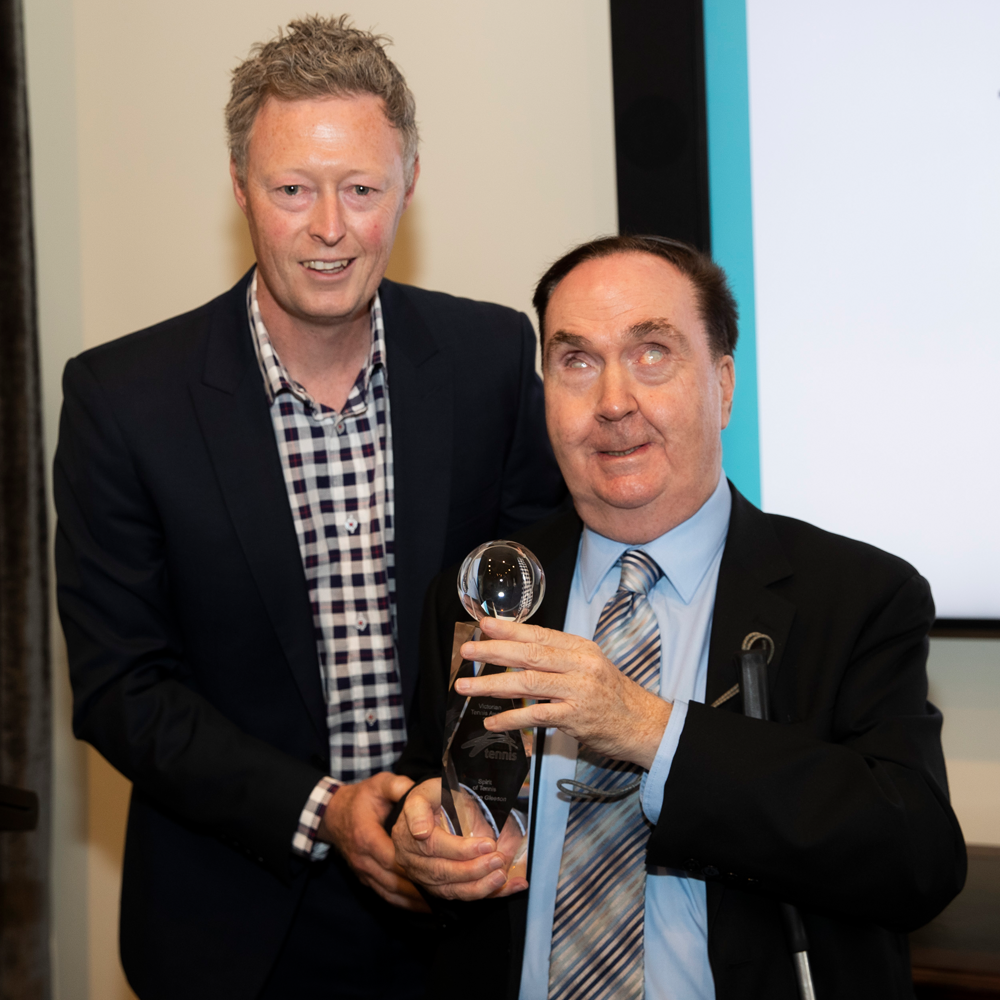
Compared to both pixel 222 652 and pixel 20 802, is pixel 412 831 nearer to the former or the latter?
pixel 222 652

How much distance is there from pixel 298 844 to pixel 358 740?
0.80ft

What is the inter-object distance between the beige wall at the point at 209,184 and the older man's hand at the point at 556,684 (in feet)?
4.13

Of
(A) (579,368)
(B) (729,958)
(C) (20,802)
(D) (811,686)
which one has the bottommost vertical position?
(B) (729,958)

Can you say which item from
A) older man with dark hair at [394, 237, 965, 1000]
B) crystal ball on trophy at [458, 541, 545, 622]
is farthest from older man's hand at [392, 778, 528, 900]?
crystal ball on trophy at [458, 541, 545, 622]

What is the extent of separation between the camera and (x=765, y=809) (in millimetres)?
1347

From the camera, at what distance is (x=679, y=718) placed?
138 centimetres

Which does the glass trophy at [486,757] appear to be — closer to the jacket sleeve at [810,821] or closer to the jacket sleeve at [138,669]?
the jacket sleeve at [810,821]

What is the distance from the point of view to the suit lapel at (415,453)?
6.57ft

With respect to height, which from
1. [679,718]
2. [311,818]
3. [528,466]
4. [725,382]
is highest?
[725,382]

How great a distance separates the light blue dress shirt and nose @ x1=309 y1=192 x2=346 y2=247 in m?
0.70

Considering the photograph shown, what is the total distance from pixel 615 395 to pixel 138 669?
1031 mm

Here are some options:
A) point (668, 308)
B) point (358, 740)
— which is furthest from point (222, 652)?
point (668, 308)

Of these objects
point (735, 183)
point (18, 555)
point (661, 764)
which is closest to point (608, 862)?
point (661, 764)

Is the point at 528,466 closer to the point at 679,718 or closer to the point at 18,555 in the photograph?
the point at 679,718
